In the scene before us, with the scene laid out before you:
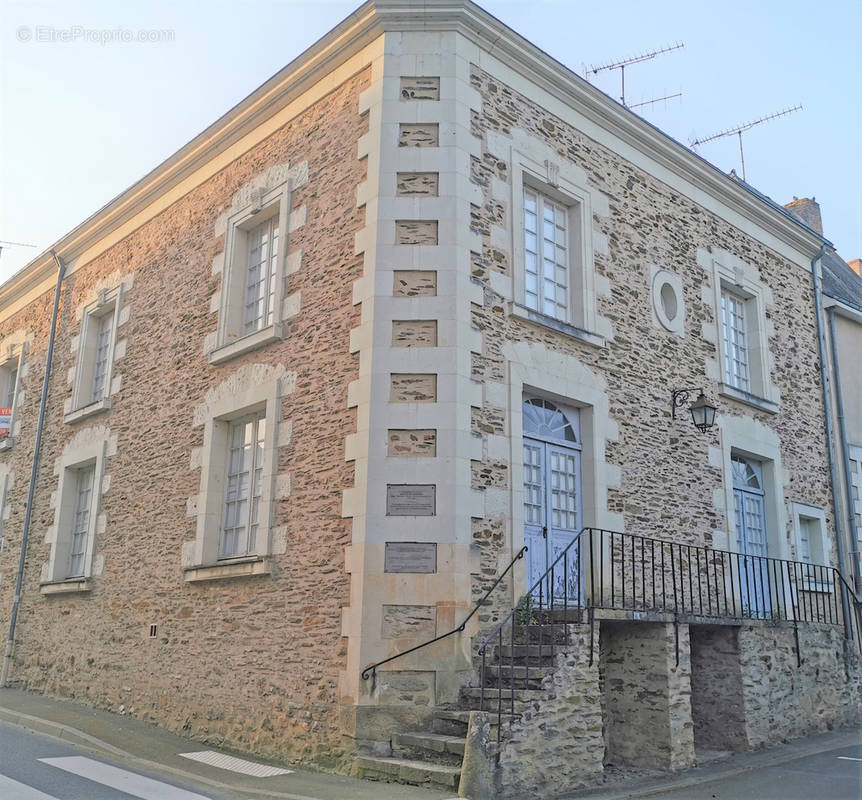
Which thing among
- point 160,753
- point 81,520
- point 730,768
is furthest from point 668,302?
point 81,520

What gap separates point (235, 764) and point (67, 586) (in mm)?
4907

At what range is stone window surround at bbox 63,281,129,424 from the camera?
12211 mm

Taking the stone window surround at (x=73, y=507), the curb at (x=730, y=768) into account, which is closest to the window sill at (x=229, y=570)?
the stone window surround at (x=73, y=507)

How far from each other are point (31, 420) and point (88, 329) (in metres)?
2.03

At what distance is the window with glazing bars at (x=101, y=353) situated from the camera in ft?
42.1

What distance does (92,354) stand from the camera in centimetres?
1316

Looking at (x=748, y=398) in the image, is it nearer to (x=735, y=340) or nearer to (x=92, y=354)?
(x=735, y=340)

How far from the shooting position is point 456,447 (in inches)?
306

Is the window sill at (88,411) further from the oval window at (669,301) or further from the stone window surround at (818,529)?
the stone window surround at (818,529)

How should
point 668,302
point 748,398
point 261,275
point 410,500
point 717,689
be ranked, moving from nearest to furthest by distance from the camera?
point 410,500 < point 717,689 < point 261,275 < point 668,302 < point 748,398

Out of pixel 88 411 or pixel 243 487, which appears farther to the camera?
pixel 88 411

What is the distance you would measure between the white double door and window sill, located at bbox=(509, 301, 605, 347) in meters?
1.16

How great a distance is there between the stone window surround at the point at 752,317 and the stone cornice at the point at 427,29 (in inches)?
36.5

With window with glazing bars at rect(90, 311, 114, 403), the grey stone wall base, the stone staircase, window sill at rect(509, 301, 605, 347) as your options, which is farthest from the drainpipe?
window with glazing bars at rect(90, 311, 114, 403)
